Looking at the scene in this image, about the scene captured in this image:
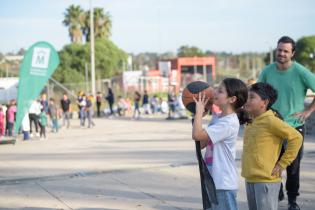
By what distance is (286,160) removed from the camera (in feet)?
13.0

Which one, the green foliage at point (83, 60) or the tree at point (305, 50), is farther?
the tree at point (305, 50)

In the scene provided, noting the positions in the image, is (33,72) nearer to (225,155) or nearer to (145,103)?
(225,155)

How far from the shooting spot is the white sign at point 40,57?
15633 millimetres

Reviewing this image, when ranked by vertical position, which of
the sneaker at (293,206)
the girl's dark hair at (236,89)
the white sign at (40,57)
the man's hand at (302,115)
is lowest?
the sneaker at (293,206)

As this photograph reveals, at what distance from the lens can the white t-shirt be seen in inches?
153

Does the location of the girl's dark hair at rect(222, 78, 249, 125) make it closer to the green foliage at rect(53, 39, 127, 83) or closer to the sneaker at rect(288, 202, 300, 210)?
the sneaker at rect(288, 202, 300, 210)

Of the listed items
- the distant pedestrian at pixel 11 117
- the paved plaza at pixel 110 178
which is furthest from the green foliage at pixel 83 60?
the paved plaza at pixel 110 178

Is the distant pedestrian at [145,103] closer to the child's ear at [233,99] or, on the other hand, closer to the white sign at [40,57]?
the white sign at [40,57]

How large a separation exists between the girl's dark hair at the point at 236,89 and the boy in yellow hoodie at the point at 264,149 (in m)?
0.20

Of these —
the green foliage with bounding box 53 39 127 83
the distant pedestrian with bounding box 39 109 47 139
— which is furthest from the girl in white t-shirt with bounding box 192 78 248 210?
the green foliage with bounding box 53 39 127 83

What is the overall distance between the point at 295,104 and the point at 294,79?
270 millimetres

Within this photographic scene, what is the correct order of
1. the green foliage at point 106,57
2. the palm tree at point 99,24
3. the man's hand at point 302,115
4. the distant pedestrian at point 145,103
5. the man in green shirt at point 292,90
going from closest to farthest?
the man's hand at point 302,115, the man in green shirt at point 292,90, the distant pedestrian at point 145,103, the green foliage at point 106,57, the palm tree at point 99,24

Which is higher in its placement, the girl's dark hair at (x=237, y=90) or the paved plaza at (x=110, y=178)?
the girl's dark hair at (x=237, y=90)

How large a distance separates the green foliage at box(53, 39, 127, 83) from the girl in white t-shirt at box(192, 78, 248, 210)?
49.9 meters
